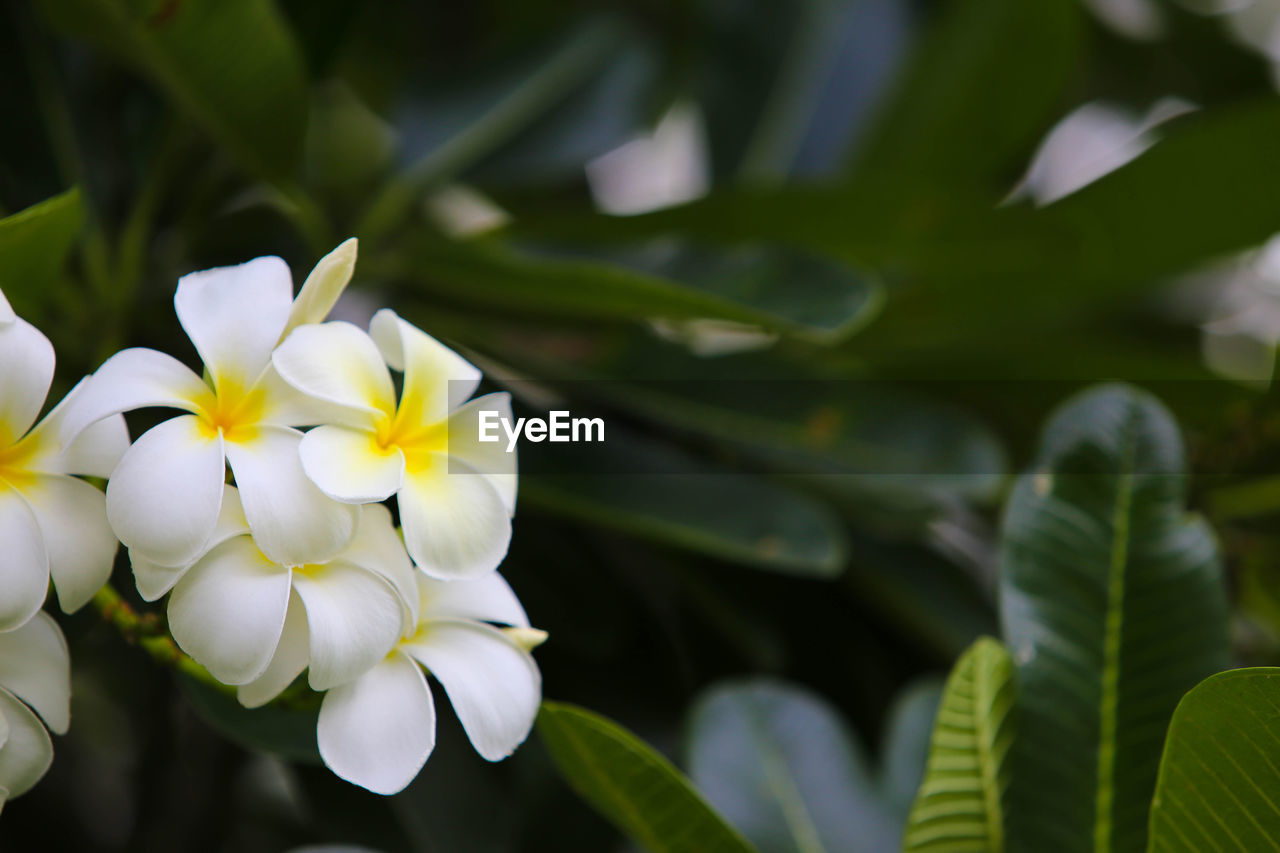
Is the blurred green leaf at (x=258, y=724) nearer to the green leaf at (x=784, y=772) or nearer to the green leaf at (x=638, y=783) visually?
the green leaf at (x=638, y=783)

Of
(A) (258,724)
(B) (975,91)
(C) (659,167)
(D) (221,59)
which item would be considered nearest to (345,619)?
(A) (258,724)

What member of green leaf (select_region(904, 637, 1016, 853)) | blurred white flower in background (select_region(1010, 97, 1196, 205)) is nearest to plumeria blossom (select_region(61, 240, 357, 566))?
green leaf (select_region(904, 637, 1016, 853))

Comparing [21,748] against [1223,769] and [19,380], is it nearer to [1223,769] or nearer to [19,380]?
[19,380]

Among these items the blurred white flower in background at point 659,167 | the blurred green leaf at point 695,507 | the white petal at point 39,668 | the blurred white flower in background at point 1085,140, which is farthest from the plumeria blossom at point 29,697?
the blurred white flower in background at point 1085,140

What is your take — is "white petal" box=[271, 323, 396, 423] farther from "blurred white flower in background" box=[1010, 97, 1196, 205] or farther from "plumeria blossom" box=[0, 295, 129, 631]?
"blurred white flower in background" box=[1010, 97, 1196, 205]

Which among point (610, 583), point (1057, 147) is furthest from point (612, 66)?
point (1057, 147)
